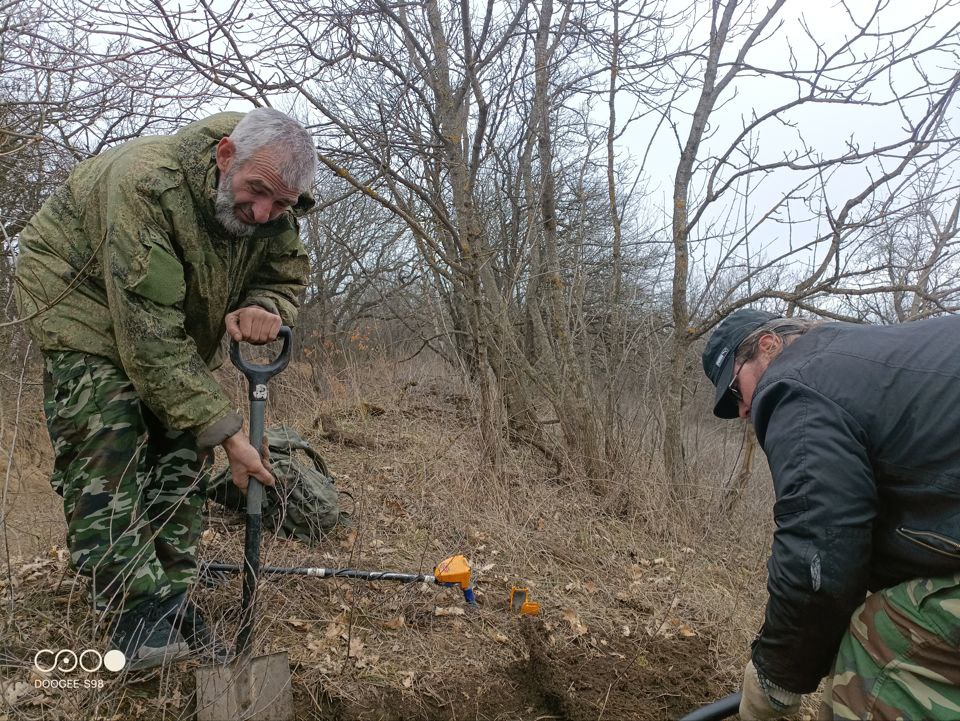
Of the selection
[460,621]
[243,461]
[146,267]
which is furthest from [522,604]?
[146,267]

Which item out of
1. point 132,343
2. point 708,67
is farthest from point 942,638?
point 708,67

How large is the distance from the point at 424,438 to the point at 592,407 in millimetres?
1782

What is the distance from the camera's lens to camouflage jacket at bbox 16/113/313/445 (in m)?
2.37

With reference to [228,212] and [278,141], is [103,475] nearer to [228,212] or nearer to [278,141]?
[228,212]

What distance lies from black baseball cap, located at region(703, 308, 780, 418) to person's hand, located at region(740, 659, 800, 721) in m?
0.83

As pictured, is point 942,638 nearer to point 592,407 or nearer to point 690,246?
point 592,407

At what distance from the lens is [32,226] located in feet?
8.45

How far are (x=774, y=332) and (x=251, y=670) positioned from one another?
219cm

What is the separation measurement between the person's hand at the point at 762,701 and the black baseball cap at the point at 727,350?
83 centimetres

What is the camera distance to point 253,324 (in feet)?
8.87

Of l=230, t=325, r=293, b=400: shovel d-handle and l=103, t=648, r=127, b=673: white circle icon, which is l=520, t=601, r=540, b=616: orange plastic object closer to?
l=230, t=325, r=293, b=400: shovel d-handle

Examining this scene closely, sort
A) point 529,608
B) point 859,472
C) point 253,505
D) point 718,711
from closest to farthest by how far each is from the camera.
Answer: point 859,472 → point 718,711 → point 253,505 → point 529,608

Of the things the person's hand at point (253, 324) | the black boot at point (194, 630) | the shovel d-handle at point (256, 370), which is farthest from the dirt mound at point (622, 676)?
the person's hand at point (253, 324)

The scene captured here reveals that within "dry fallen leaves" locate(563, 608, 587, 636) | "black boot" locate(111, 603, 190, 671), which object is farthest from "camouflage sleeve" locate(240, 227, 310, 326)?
"dry fallen leaves" locate(563, 608, 587, 636)
